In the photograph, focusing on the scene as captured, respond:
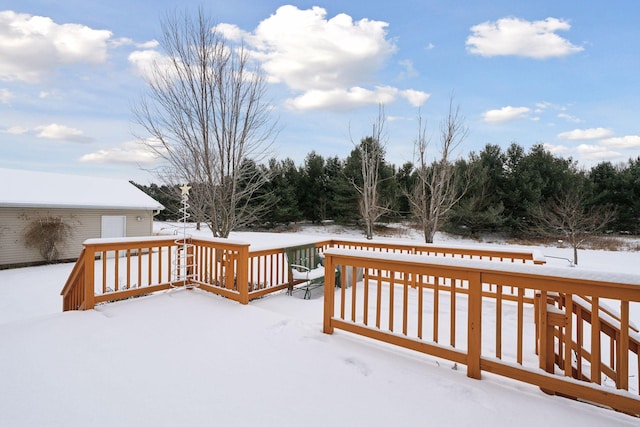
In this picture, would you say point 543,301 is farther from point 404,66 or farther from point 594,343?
point 404,66

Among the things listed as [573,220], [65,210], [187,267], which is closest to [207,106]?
[187,267]

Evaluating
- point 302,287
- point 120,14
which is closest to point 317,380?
point 302,287

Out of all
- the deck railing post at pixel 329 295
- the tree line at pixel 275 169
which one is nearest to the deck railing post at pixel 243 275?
the deck railing post at pixel 329 295

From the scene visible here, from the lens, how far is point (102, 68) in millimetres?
7328

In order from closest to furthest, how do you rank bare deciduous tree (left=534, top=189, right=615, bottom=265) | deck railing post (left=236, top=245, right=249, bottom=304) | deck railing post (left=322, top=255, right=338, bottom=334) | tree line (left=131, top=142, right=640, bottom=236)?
1. deck railing post (left=322, top=255, right=338, bottom=334)
2. deck railing post (left=236, top=245, right=249, bottom=304)
3. bare deciduous tree (left=534, top=189, right=615, bottom=265)
4. tree line (left=131, top=142, right=640, bottom=236)

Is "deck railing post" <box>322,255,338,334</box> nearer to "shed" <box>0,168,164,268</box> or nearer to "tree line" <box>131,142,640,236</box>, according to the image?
"tree line" <box>131,142,640,236</box>

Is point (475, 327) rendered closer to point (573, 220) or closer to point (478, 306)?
point (478, 306)

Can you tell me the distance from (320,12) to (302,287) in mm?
5781

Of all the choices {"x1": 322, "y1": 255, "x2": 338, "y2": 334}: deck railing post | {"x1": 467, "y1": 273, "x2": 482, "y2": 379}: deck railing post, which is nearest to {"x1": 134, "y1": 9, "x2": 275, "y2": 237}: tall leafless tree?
{"x1": 322, "y1": 255, "x2": 338, "y2": 334}: deck railing post

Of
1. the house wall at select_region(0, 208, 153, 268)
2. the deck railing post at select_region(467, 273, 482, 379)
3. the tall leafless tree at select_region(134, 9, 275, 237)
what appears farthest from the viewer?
the house wall at select_region(0, 208, 153, 268)

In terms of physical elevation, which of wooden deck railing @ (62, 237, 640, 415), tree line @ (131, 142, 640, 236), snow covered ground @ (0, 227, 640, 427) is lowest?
snow covered ground @ (0, 227, 640, 427)

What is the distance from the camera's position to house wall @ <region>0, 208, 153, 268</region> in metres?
10.8

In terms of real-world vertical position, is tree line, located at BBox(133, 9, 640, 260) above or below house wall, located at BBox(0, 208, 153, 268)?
above

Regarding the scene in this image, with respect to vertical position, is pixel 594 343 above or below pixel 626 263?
above
